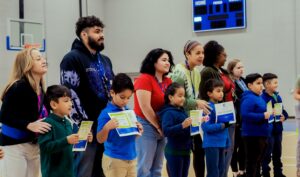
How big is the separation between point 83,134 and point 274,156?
3.18 metres

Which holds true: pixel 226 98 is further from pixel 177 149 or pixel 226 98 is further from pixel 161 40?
pixel 161 40

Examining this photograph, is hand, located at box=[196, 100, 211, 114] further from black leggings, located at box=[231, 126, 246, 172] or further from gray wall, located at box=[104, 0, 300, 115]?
gray wall, located at box=[104, 0, 300, 115]

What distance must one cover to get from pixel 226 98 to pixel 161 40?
29.4 feet

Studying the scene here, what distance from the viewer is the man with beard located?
3385 mm

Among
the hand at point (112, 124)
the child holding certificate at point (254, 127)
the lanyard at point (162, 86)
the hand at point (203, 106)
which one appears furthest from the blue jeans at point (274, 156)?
the hand at point (112, 124)

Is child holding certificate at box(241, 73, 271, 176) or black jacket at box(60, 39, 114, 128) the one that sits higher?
black jacket at box(60, 39, 114, 128)

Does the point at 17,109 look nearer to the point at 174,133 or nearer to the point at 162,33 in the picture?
the point at 174,133

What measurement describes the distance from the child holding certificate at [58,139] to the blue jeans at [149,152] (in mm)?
827

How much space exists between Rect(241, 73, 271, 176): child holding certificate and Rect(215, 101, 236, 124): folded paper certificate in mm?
Answer: 605

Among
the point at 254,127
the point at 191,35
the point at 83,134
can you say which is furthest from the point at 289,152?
the point at 191,35

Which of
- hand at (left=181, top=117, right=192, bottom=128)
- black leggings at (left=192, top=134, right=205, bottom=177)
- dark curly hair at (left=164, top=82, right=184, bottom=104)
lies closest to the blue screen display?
black leggings at (left=192, top=134, right=205, bottom=177)

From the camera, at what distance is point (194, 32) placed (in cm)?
1289

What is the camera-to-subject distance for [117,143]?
3488 millimetres

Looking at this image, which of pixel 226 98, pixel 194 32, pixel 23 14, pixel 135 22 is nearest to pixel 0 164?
pixel 226 98
